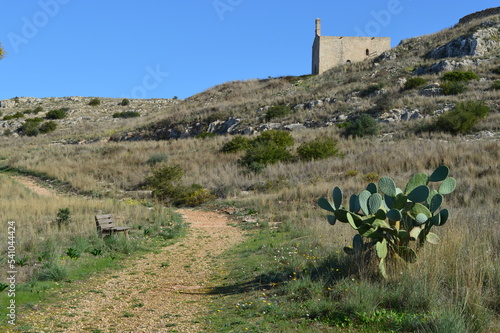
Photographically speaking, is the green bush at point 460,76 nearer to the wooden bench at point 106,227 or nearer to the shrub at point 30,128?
the wooden bench at point 106,227

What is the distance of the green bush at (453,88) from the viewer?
3042 centimetres

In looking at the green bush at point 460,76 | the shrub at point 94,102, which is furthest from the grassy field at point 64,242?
the shrub at point 94,102

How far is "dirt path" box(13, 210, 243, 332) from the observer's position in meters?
4.97

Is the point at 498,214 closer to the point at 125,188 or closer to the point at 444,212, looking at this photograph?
the point at 444,212

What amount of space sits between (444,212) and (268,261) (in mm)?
3386

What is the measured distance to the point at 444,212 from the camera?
5637 mm

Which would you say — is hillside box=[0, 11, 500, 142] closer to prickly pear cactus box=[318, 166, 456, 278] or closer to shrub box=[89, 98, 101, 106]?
shrub box=[89, 98, 101, 106]

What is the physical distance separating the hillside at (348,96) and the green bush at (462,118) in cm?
87

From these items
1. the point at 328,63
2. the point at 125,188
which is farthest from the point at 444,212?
the point at 328,63

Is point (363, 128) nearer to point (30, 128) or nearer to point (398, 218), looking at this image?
point (398, 218)

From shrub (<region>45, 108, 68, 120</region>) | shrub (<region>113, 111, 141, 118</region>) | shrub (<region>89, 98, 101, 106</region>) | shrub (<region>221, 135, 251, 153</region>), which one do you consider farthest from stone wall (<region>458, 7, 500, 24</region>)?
shrub (<region>45, 108, 68, 120</region>)

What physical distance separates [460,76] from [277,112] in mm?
14981

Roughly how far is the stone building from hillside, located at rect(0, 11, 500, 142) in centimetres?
487

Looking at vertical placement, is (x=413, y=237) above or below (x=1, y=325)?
above
